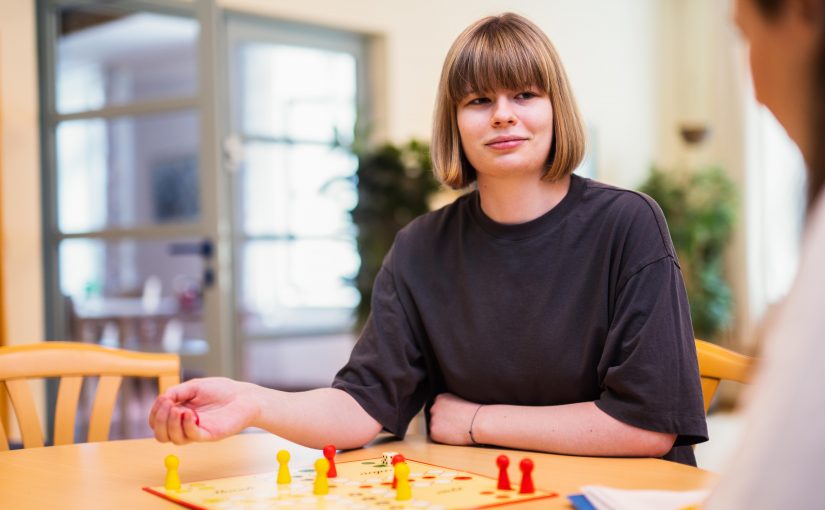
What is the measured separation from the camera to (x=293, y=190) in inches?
190

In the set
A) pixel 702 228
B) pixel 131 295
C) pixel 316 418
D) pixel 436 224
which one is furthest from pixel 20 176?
pixel 702 228

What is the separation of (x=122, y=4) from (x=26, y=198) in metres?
0.93

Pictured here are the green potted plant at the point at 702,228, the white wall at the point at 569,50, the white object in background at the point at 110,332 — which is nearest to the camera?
the white wall at the point at 569,50

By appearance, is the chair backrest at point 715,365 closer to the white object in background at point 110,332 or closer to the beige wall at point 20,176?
the beige wall at point 20,176

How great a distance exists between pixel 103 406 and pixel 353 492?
868 millimetres

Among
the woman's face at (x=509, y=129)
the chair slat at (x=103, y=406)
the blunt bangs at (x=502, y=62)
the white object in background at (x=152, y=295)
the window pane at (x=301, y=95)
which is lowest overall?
the white object in background at (x=152, y=295)

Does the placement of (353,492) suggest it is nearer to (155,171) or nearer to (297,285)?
(297,285)

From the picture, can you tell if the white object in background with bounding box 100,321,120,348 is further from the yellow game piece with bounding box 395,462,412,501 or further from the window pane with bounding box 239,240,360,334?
the yellow game piece with bounding box 395,462,412,501

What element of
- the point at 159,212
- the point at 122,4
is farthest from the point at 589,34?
the point at 159,212

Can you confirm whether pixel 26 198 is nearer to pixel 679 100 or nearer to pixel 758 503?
pixel 758 503

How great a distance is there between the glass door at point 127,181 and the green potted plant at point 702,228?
3009 mm

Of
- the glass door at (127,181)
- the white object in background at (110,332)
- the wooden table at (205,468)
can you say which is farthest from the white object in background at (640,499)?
the white object in background at (110,332)

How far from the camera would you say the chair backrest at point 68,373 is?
1717 millimetres

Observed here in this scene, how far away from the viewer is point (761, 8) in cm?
56
